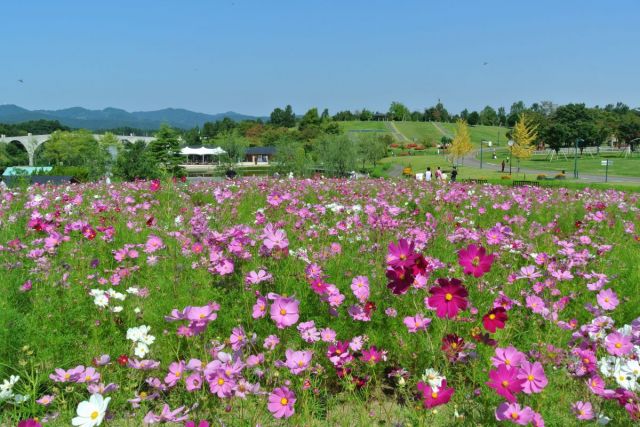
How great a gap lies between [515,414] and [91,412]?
52.1 inches

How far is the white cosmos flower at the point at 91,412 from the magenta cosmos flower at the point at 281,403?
1.80 ft

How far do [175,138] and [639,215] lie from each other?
68.2 metres

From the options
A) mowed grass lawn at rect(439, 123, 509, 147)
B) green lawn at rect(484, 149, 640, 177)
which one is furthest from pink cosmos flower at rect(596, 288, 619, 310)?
mowed grass lawn at rect(439, 123, 509, 147)

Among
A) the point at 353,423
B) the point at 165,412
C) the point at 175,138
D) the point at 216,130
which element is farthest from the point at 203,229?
the point at 216,130

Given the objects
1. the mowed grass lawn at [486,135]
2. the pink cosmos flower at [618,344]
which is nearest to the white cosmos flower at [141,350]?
Answer: the pink cosmos flower at [618,344]

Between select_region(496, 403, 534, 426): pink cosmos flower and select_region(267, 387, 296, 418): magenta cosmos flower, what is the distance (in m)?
0.70

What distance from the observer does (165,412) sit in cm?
157

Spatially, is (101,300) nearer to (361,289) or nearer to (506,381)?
(361,289)

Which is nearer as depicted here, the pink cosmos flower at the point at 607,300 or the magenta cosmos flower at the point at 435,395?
the magenta cosmos flower at the point at 435,395

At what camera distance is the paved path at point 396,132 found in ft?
404

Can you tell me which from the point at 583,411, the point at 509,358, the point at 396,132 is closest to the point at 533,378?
the point at 509,358

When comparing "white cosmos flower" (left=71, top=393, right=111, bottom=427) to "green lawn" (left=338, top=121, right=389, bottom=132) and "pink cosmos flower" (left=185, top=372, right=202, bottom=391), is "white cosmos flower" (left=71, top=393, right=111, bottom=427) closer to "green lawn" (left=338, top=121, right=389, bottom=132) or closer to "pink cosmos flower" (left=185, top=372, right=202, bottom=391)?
"pink cosmos flower" (left=185, top=372, right=202, bottom=391)

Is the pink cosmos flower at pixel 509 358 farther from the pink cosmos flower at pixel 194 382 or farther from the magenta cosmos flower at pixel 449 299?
the pink cosmos flower at pixel 194 382

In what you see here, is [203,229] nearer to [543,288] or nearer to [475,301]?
[475,301]
